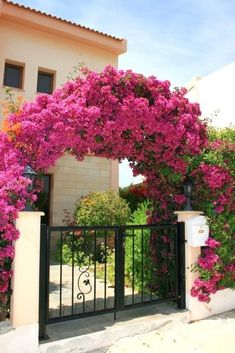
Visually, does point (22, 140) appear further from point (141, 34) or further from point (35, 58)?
point (35, 58)

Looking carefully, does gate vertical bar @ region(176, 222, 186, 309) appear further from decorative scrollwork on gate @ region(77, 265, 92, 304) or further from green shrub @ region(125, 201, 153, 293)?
decorative scrollwork on gate @ region(77, 265, 92, 304)

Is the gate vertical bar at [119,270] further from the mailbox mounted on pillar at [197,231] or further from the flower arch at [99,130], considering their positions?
the flower arch at [99,130]

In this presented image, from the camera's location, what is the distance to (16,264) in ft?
15.2

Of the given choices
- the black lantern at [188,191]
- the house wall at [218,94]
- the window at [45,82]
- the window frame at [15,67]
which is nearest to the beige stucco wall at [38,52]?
the window frame at [15,67]

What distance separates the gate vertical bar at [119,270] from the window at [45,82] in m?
9.31

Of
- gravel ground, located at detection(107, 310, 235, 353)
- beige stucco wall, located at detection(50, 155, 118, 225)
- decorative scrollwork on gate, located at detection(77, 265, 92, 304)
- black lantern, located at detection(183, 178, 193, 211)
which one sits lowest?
gravel ground, located at detection(107, 310, 235, 353)

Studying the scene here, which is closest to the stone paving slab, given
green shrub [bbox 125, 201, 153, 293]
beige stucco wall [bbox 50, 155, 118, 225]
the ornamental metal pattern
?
the ornamental metal pattern

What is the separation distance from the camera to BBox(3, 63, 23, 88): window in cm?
1307

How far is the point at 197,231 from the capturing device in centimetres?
630

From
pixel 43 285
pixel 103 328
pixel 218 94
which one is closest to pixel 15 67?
pixel 218 94

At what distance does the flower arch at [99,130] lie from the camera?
189 inches

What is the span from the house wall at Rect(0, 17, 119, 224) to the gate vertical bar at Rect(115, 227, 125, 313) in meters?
7.69

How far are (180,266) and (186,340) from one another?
1381 millimetres

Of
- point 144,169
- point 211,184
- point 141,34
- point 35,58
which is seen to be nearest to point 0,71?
point 35,58
